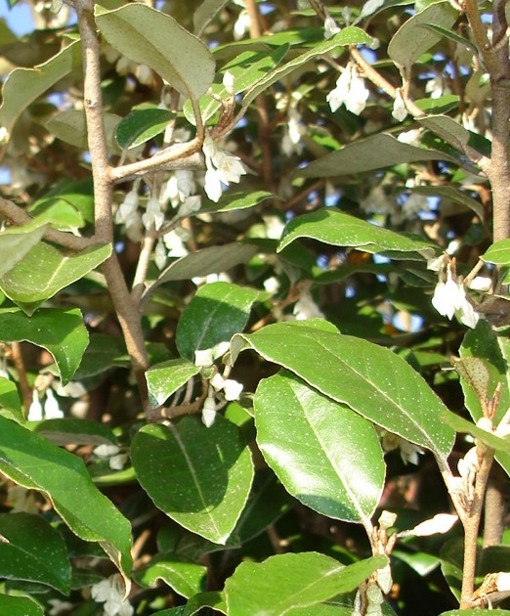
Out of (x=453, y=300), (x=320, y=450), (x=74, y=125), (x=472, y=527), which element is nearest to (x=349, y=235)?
(x=453, y=300)

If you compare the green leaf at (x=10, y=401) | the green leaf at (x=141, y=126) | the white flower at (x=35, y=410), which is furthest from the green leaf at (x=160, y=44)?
the white flower at (x=35, y=410)

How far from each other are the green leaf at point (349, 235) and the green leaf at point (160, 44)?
192 millimetres

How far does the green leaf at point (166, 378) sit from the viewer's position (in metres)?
0.97

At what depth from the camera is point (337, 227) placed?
103 cm

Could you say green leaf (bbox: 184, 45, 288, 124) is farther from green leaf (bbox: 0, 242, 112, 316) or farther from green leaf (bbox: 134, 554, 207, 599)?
green leaf (bbox: 134, 554, 207, 599)

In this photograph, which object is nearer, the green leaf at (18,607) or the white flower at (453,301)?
the green leaf at (18,607)

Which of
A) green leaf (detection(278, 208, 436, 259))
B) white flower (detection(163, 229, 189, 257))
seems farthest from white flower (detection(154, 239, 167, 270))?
green leaf (detection(278, 208, 436, 259))

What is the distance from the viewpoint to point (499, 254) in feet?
3.11

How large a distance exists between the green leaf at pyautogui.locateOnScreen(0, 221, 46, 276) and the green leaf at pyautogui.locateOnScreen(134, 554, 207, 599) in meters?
0.41

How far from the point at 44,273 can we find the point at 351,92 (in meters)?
0.45

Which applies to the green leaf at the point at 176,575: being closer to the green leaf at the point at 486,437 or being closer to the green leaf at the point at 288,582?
the green leaf at the point at 288,582

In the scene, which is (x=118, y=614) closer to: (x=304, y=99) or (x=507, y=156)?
(x=507, y=156)

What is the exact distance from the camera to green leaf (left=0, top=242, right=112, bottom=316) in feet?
2.86

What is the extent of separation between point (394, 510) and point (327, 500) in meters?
0.42
